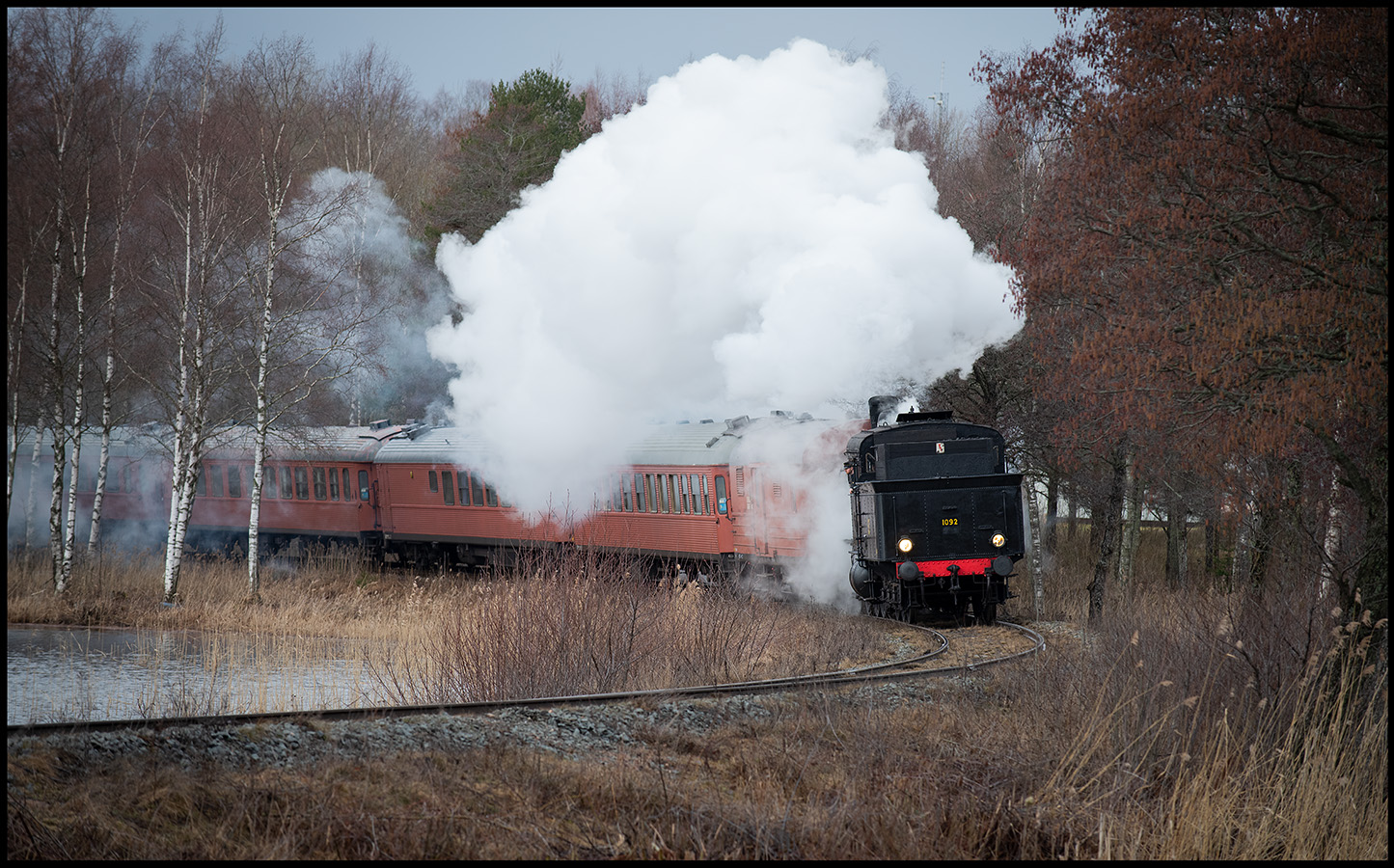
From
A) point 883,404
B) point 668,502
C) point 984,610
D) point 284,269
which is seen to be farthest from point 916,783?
point 284,269

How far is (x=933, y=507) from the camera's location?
12.6 metres

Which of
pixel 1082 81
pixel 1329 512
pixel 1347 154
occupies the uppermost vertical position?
pixel 1082 81

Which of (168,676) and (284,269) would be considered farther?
(284,269)

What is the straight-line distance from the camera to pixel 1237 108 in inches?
261

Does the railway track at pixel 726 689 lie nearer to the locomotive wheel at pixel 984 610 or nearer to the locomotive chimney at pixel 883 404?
the locomotive wheel at pixel 984 610

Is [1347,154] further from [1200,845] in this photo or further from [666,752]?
[666,752]

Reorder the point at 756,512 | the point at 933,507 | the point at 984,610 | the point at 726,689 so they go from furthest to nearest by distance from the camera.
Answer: the point at 756,512, the point at 984,610, the point at 933,507, the point at 726,689

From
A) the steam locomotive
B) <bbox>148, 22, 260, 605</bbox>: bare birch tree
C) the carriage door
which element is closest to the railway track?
the steam locomotive

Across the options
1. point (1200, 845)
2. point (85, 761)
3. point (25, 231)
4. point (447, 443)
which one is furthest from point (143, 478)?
point (1200, 845)

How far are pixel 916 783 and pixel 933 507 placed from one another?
7.20 m

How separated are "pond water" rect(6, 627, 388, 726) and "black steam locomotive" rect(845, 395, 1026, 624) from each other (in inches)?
234

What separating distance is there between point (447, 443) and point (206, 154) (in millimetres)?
6359

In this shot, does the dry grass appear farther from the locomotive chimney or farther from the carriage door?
the carriage door

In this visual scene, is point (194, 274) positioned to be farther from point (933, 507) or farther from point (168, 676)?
point (933, 507)
